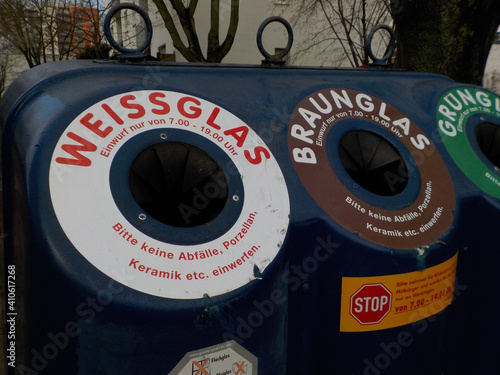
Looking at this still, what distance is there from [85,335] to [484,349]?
5.28 ft

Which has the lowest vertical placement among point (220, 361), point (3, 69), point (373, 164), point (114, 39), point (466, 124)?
point (3, 69)

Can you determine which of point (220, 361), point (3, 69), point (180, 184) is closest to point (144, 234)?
point (180, 184)

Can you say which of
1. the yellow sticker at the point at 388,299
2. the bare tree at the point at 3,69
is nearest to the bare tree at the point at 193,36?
the yellow sticker at the point at 388,299

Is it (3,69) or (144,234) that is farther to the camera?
(3,69)

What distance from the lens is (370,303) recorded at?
172cm

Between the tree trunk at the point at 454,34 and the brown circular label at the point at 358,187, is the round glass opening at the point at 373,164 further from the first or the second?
the tree trunk at the point at 454,34

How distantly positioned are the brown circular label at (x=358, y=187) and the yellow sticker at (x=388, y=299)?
0.13 meters

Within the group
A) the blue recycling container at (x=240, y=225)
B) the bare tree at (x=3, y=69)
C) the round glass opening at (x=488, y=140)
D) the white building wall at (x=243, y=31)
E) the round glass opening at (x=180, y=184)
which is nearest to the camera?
the blue recycling container at (x=240, y=225)

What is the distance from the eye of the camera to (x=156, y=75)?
184cm

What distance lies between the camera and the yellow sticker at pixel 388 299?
1.71 meters

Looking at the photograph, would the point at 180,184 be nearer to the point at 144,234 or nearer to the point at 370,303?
the point at 144,234

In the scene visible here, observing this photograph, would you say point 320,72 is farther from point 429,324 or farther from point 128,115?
point 429,324

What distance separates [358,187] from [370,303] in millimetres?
414

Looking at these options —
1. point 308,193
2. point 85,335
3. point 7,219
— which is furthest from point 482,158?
point 7,219
